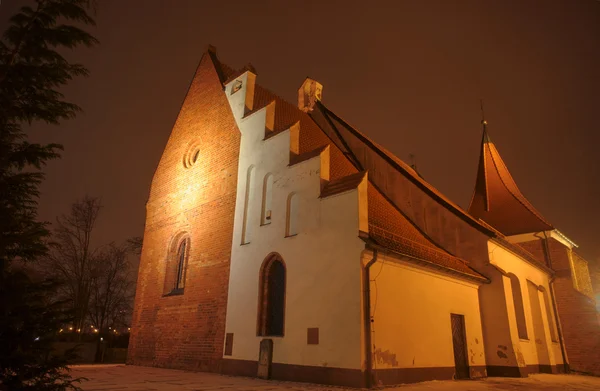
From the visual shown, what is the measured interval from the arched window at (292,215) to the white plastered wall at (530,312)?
7.12 meters

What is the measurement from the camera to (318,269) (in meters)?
10.4

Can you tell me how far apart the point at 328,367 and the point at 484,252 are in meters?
7.60

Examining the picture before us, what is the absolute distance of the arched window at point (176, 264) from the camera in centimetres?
1538

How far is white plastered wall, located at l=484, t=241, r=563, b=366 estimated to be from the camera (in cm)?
1353

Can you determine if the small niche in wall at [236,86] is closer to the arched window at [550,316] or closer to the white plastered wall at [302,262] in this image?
the white plastered wall at [302,262]

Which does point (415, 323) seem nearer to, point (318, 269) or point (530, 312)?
point (318, 269)

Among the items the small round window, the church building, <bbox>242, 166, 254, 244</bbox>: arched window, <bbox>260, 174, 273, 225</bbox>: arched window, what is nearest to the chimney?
the church building

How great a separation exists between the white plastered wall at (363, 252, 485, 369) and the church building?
5 centimetres

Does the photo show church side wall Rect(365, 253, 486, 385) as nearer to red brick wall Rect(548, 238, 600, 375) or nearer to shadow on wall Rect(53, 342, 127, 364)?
red brick wall Rect(548, 238, 600, 375)

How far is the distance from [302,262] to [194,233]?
560 centimetres

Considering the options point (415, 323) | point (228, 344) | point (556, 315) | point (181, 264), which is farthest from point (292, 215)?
point (556, 315)

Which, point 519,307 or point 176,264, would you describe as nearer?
point 519,307

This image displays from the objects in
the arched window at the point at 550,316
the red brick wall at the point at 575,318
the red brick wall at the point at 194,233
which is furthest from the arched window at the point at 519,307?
the red brick wall at the point at 194,233

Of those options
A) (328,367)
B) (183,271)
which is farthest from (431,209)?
(183,271)
